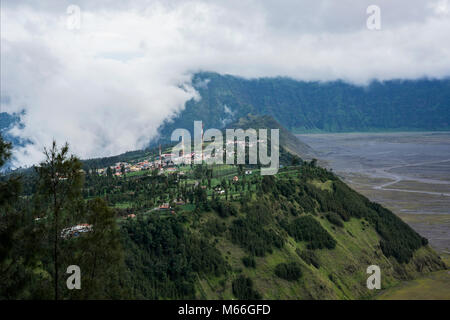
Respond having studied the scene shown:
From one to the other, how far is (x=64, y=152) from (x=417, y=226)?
131 meters

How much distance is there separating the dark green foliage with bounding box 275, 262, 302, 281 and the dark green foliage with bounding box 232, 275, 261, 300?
876 centimetres

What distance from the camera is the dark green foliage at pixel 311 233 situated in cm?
9962

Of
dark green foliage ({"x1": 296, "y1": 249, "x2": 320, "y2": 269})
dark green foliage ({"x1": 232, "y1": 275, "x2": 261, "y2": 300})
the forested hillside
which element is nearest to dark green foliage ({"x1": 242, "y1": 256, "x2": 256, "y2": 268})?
the forested hillside

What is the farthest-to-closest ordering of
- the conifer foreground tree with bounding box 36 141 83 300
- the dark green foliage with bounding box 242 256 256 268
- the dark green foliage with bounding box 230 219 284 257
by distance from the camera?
the dark green foliage with bounding box 230 219 284 257 < the dark green foliage with bounding box 242 256 256 268 < the conifer foreground tree with bounding box 36 141 83 300

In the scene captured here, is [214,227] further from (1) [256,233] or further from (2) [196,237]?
(1) [256,233]

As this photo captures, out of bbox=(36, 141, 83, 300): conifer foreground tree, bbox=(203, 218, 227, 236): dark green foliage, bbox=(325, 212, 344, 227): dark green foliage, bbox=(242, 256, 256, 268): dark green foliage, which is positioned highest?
bbox=(36, 141, 83, 300): conifer foreground tree

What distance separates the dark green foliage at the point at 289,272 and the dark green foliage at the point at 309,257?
26.6 feet

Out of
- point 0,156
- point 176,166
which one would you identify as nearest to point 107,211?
point 0,156

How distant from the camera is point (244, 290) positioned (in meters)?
75.4

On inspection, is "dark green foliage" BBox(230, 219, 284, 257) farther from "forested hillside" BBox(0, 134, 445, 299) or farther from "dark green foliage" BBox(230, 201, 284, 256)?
"forested hillside" BBox(0, 134, 445, 299)

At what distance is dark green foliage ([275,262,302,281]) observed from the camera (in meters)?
82.6

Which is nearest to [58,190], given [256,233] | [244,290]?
[244,290]

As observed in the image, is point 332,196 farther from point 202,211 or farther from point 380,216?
point 202,211

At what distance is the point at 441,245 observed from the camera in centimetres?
11369
